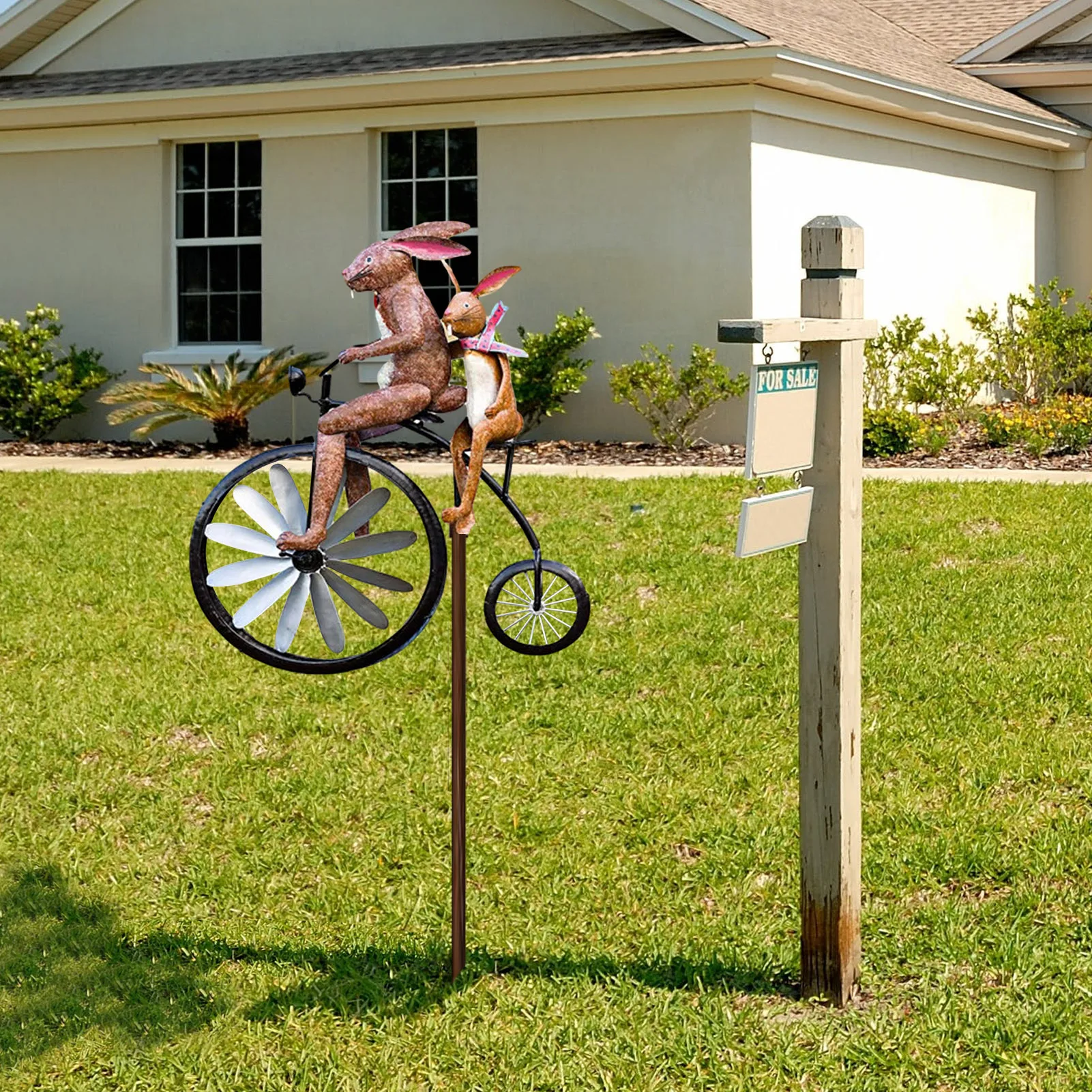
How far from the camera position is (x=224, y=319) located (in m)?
15.7

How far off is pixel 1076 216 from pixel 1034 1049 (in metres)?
15.8

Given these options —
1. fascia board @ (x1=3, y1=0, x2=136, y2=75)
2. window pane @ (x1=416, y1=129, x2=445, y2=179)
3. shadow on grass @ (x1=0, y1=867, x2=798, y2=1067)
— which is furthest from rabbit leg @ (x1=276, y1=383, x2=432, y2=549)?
fascia board @ (x1=3, y1=0, x2=136, y2=75)

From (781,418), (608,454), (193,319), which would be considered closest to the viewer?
(781,418)

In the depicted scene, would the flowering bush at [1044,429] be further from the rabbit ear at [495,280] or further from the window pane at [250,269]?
the rabbit ear at [495,280]

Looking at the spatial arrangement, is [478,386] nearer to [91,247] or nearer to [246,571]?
[246,571]

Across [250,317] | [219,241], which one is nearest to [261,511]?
[250,317]

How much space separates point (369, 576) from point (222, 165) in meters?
13.1

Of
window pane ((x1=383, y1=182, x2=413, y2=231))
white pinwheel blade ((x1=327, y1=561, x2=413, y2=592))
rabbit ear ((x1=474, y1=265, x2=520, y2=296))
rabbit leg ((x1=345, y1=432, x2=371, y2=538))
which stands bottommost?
white pinwheel blade ((x1=327, y1=561, x2=413, y2=592))

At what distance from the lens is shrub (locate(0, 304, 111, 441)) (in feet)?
50.0

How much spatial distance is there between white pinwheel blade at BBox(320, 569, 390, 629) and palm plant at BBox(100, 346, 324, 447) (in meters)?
8.67

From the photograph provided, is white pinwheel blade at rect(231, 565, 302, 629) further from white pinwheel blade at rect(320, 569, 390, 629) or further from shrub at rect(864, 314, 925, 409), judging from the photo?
shrub at rect(864, 314, 925, 409)

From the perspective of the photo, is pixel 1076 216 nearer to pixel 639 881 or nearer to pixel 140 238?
pixel 140 238

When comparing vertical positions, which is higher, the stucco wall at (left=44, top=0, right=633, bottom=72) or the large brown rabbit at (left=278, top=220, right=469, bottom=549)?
the stucco wall at (left=44, top=0, right=633, bottom=72)

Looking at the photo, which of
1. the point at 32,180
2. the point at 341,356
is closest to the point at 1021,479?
the point at 341,356
